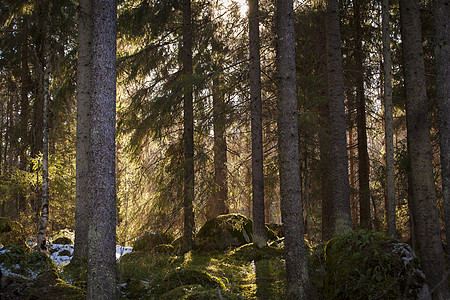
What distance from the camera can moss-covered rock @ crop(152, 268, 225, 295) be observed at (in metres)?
6.08

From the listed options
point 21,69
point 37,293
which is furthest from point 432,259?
point 21,69

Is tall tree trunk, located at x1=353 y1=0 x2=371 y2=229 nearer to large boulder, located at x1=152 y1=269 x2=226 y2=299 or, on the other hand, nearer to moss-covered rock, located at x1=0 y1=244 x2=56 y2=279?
large boulder, located at x1=152 y1=269 x2=226 y2=299

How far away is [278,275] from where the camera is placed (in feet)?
25.8

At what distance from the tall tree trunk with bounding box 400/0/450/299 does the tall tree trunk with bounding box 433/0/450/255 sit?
0.27 metres

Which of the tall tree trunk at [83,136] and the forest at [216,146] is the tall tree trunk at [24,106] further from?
the tall tree trunk at [83,136]

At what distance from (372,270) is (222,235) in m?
6.95

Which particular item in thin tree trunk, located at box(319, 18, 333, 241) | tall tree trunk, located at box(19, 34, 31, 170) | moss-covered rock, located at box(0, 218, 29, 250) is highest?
tall tree trunk, located at box(19, 34, 31, 170)

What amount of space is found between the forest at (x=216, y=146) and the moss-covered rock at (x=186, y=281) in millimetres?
32

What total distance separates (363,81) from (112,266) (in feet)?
37.1

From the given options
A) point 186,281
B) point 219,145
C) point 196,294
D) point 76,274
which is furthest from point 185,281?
point 219,145

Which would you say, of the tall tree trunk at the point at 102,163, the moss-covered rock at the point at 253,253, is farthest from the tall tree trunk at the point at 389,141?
the tall tree trunk at the point at 102,163

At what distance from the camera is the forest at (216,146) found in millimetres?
5461

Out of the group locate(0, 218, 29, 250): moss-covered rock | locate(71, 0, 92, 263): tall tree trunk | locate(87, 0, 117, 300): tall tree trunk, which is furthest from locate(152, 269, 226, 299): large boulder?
locate(0, 218, 29, 250): moss-covered rock

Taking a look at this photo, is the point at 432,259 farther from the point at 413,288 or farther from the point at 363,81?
the point at 363,81
